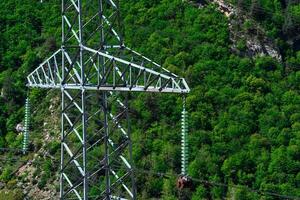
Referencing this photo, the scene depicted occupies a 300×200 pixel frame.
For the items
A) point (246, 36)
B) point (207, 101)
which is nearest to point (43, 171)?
point (207, 101)

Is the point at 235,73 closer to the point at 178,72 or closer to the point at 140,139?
the point at 178,72

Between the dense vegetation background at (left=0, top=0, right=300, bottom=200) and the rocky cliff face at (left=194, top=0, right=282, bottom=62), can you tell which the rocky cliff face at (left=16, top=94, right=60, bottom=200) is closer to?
the dense vegetation background at (left=0, top=0, right=300, bottom=200)

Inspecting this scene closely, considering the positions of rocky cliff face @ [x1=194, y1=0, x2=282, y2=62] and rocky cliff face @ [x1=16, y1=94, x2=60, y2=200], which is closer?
rocky cliff face @ [x1=16, y1=94, x2=60, y2=200]

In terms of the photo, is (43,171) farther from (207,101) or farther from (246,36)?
(246,36)

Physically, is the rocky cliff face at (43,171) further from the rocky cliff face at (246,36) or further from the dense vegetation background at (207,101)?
the rocky cliff face at (246,36)

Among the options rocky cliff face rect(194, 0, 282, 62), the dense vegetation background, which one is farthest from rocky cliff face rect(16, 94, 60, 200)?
rocky cliff face rect(194, 0, 282, 62)

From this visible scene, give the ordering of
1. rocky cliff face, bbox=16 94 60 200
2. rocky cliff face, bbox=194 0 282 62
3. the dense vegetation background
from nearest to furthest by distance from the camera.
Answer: the dense vegetation background, rocky cliff face, bbox=16 94 60 200, rocky cliff face, bbox=194 0 282 62

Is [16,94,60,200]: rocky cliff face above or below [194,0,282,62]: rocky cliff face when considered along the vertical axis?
below

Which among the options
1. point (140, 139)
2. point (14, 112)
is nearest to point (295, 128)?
point (140, 139)

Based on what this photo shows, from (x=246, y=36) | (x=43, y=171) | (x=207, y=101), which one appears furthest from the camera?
(x=246, y=36)
